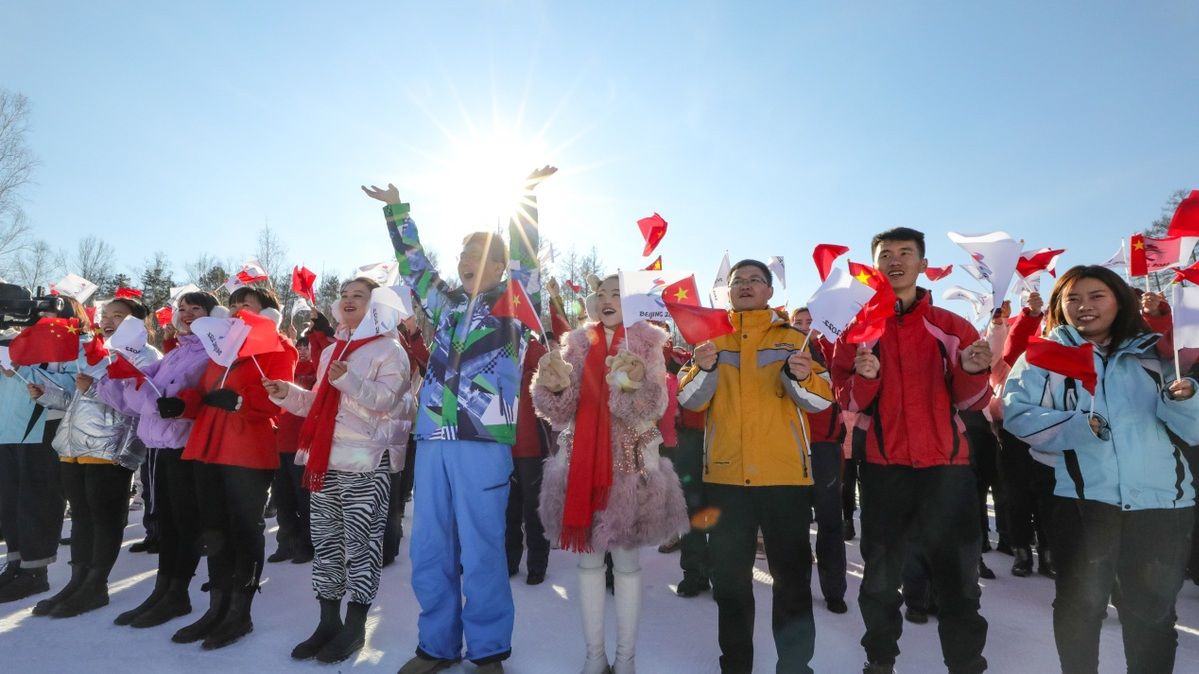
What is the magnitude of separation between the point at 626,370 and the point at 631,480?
1.84 ft

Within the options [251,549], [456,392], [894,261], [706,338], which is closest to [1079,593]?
[894,261]

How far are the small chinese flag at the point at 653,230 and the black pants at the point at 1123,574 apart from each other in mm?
2667

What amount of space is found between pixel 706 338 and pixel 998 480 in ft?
12.6

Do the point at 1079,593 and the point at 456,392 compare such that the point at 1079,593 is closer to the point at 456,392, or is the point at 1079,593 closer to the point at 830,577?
the point at 830,577

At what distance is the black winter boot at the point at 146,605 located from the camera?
12.9ft

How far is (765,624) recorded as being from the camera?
4.05m

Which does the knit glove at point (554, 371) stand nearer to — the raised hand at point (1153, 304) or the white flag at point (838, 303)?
the white flag at point (838, 303)

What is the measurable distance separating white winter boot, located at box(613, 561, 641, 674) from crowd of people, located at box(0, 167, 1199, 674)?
1 cm

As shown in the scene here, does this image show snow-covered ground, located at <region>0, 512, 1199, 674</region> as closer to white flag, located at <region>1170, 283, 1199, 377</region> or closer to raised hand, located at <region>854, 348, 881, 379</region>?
raised hand, located at <region>854, 348, 881, 379</region>

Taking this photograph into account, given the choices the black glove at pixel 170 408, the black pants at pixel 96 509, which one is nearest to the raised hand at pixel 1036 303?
the black glove at pixel 170 408

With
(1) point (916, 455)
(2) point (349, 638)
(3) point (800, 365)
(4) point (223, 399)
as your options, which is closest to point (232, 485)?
(4) point (223, 399)

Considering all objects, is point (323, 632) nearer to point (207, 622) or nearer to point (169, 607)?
point (207, 622)

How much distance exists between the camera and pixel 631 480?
319 cm

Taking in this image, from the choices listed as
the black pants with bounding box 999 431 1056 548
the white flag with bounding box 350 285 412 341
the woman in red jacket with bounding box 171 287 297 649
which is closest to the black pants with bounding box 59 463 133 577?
the woman in red jacket with bounding box 171 287 297 649
